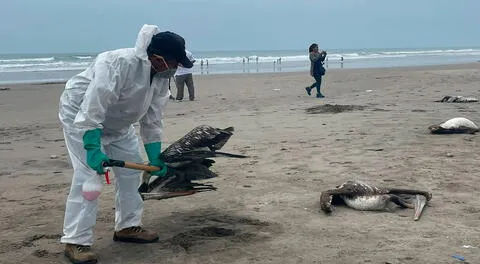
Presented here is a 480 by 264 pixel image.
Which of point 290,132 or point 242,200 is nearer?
point 242,200

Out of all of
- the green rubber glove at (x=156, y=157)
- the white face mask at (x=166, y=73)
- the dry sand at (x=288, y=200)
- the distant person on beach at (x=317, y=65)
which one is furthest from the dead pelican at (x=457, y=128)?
the distant person on beach at (x=317, y=65)

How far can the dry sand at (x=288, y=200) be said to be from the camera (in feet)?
13.8

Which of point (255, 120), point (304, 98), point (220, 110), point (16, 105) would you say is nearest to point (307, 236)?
point (255, 120)

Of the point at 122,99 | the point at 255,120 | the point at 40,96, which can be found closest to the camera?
the point at 122,99

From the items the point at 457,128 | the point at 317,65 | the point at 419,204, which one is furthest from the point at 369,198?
the point at 317,65

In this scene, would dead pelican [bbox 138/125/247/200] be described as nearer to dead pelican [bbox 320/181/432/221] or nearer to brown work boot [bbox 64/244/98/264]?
brown work boot [bbox 64/244/98/264]

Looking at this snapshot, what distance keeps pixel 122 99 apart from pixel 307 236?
1882 millimetres

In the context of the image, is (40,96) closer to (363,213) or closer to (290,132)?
(290,132)

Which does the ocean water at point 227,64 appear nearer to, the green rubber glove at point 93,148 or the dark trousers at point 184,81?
the dark trousers at point 184,81

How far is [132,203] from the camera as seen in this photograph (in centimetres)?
467

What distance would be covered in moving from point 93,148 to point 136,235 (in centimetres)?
103

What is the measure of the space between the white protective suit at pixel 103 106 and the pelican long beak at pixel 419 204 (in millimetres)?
2483

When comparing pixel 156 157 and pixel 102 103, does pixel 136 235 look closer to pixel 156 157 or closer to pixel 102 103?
pixel 156 157

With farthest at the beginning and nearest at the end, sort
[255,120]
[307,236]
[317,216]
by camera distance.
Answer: [255,120]
[317,216]
[307,236]
